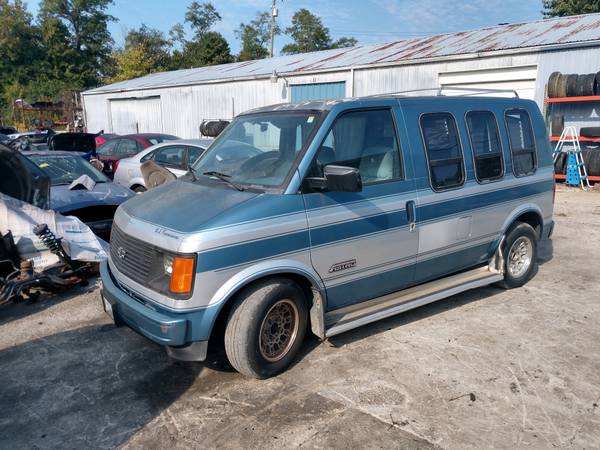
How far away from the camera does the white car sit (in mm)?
9391

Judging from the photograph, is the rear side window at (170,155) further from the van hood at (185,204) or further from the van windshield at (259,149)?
the van hood at (185,204)

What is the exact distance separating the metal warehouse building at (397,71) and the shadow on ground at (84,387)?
12843 mm

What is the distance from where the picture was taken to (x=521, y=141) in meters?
5.55

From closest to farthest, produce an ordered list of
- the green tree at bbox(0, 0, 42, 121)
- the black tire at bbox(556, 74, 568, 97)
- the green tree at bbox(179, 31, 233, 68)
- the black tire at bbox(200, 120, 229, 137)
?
the black tire at bbox(556, 74, 568, 97) < the black tire at bbox(200, 120, 229, 137) < the green tree at bbox(179, 31, 233, 68) < the green tree at bbox(0, 0, 42, 121)

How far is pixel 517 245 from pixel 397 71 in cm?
1116

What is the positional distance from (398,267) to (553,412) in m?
1.64

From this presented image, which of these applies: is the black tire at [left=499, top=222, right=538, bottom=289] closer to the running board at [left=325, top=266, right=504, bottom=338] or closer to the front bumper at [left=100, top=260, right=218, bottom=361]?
the running board at [left=325, top=266, right=504, bottom=338]

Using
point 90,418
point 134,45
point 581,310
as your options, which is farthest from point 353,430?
point 134,45

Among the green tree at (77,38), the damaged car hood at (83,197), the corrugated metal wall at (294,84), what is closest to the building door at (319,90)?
the corrugated metal wall at (294,84)

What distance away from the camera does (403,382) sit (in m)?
3.82

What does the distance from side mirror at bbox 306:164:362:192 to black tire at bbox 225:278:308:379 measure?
2.62 ft

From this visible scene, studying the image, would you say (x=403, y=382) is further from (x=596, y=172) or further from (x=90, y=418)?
(x=596, y=172)

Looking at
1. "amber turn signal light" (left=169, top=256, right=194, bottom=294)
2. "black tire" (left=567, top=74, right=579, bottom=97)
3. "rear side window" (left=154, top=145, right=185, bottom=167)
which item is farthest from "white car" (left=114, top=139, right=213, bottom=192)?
"black tire" (left=567, top=74, right=579, bottom=97)

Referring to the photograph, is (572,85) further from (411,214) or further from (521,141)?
(411,214)
